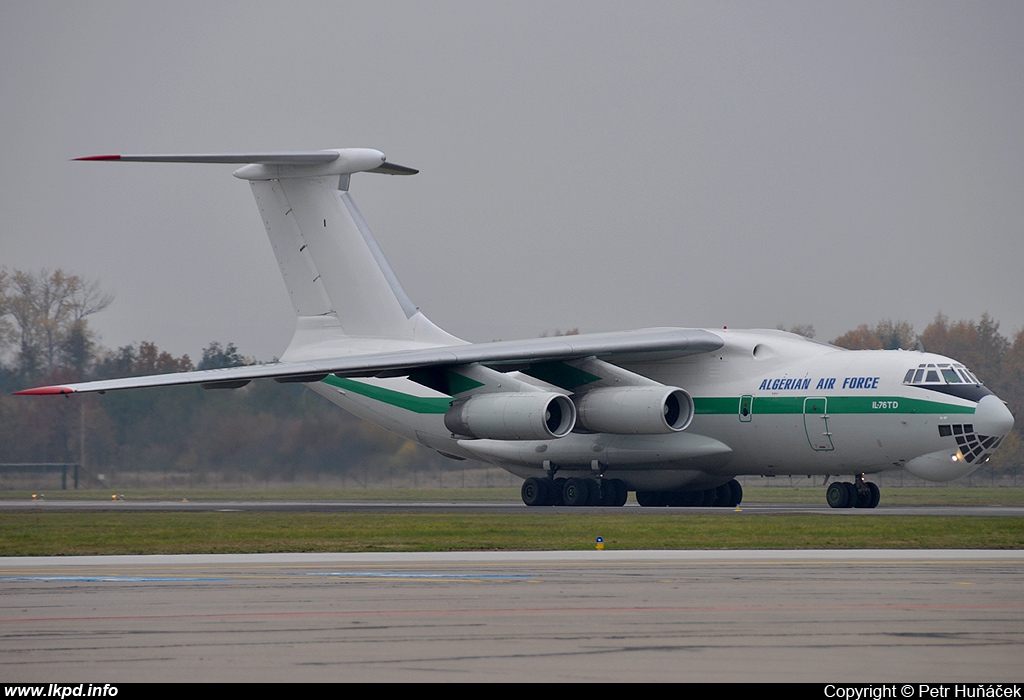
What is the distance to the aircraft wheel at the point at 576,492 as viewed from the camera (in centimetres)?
2592

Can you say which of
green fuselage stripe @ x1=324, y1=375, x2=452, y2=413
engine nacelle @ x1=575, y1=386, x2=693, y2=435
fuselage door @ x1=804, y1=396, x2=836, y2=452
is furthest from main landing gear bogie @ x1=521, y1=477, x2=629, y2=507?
fuselage door @ x1=804, y1=396, x2=836, y2=452

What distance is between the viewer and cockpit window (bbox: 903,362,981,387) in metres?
23.2

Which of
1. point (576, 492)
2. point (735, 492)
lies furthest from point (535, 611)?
point (735, 492)

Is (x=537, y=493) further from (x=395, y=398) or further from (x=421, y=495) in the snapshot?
(x=421, y=495)

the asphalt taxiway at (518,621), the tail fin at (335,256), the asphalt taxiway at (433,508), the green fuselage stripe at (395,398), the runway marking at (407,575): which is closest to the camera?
the asphalt taxiway at (518,621)

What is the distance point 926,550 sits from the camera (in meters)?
14.4

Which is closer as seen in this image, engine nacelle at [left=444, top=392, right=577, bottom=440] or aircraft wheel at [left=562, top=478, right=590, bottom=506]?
engine nacelle at [left=444, top=392, right=577, bottom=440]

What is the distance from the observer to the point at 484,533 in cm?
1656

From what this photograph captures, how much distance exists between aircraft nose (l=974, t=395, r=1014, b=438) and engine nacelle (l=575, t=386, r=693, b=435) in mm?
4769

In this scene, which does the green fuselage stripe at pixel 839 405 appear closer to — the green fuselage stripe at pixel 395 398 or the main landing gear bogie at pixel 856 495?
the main landing gear bogie at pixel 856 495

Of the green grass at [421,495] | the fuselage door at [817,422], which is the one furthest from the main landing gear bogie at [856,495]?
the green grass at [421,495]

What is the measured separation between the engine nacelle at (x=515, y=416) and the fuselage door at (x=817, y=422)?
4.00 m

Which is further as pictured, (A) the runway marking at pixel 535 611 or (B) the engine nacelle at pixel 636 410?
(B) the engine nacelle at pixel 636 410

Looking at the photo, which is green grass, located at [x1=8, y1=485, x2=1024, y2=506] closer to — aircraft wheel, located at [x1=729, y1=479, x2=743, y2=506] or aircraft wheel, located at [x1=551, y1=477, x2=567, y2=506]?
aircraft wheel, located at [x1=729, y1=479, x2=743, y2=506]
